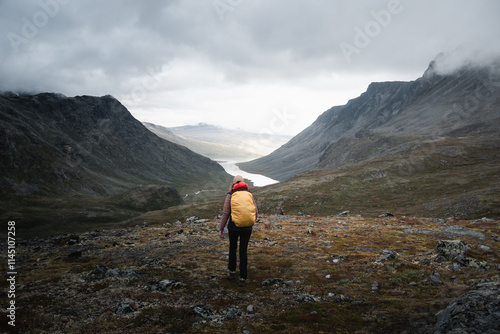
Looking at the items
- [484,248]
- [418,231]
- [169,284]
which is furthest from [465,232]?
[169,284]

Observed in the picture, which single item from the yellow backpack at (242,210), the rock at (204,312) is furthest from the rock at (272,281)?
the rock at (204,312)

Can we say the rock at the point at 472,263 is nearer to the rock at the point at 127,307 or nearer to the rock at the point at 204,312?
the rock at the point at 204,312

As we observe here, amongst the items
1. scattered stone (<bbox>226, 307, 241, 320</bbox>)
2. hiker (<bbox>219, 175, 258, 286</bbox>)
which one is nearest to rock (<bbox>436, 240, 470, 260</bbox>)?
hiker (<bbox>219, 175, 258, 286</bbox>)

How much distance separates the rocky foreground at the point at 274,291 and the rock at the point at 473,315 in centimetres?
2

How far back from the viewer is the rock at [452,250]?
530 inches

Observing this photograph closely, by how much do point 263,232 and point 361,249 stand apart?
31.6 feet

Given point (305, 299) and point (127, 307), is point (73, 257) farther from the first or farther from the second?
point (305, 299)

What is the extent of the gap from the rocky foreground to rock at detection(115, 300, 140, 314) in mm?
32

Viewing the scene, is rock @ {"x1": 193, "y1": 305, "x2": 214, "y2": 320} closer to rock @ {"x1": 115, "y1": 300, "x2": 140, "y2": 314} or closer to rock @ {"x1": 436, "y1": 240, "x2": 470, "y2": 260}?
rock @ {"x1": 115, "y1": 300, "x2": 140, "y2": 314}

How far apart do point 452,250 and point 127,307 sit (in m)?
15.3

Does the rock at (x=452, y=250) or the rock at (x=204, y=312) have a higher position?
the rock at (x=452, y=250)

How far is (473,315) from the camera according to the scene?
718cm

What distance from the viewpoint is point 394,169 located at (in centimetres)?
11731

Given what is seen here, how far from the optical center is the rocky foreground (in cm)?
814
